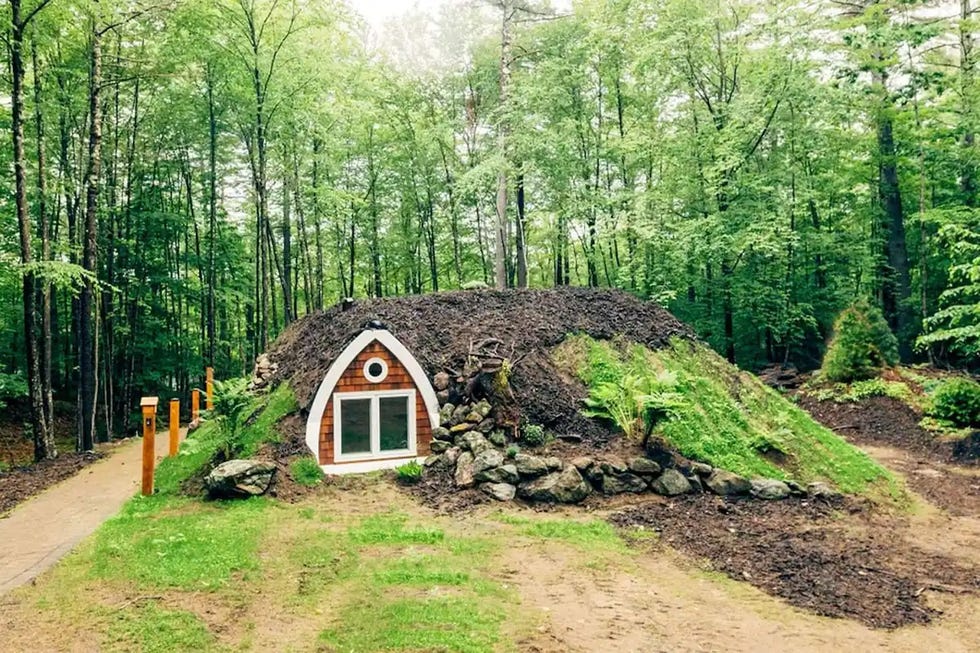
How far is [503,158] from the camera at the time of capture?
15.4m

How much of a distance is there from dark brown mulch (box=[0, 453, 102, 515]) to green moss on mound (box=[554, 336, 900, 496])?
369 inches

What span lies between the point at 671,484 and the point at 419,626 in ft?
17.3

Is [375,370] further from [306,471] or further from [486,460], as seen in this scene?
[486,460]

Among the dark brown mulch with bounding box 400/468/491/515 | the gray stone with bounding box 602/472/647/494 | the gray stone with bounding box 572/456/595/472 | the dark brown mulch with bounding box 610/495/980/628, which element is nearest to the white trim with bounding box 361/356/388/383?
the dark brown mulch with bounding box 400/468/491/515

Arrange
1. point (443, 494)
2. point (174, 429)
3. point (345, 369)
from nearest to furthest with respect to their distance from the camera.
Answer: point (443, 494), point (345, 369), point (174, 429)

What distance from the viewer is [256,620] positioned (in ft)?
15.8

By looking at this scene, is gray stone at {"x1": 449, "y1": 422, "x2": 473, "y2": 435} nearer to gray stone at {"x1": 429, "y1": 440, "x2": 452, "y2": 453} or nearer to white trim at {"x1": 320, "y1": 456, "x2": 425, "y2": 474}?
gray stone at {"x1": 429, "y1": 440, "x2": 452, "y2": 453}

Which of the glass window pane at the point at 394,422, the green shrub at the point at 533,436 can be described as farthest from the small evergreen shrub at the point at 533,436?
the glass window pane at the point at 394,422

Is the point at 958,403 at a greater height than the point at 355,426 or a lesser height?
lesser

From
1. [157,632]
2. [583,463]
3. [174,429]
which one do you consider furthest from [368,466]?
[157,632]

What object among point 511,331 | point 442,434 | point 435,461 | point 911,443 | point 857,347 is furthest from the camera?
point 857,347

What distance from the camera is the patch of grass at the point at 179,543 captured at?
560 centimetres

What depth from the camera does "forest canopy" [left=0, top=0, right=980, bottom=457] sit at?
14.3 metres

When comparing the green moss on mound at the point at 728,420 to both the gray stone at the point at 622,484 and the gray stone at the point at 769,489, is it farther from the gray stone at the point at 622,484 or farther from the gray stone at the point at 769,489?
the gray stone at the point at 622,484
